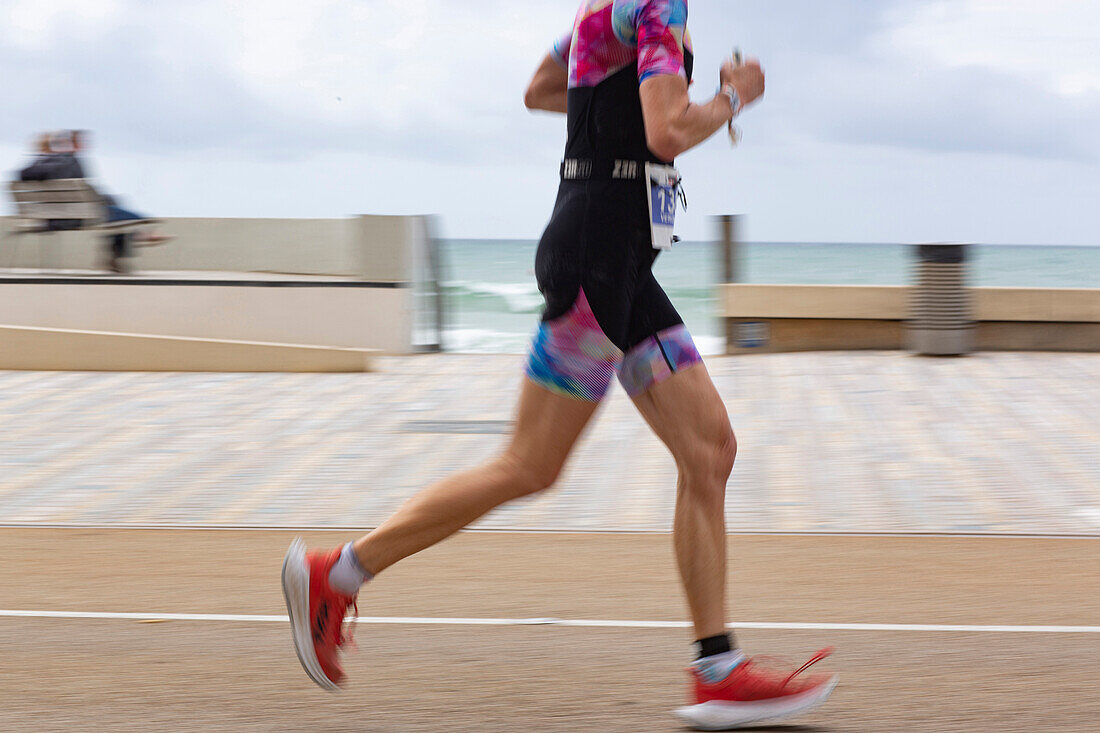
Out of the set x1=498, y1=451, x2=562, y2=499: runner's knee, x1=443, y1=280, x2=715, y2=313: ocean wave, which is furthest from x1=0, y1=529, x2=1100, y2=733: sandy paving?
x1=443, y1=280, x2=715, y2=313: ocean wave

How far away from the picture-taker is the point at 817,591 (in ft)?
16.3

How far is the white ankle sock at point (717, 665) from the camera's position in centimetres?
330

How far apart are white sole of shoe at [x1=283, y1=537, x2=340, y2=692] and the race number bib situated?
1186 millimetres

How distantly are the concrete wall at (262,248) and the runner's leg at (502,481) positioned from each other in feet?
35.8

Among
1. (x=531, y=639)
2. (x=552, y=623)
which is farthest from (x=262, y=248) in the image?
(x=531, y=639)

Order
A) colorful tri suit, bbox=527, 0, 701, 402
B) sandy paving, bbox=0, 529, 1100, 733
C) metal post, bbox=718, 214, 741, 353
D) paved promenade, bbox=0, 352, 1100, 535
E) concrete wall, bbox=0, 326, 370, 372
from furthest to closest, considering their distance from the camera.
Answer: metal post, bbox=718, 214, 741, 353
concrete wall, bbox=0, 326, 370, 372
paved promenade, bbox=0, 352, 1100, 535
sandy paving, bbox=0, 529, 1100, 733
colorful tri suit, bbox=527, 0, 701, 402

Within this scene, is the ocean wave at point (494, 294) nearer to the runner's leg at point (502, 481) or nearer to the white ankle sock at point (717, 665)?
the runner's leg at point (502, 481)

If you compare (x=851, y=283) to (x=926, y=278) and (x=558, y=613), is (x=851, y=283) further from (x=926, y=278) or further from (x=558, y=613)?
(x=558, y=613)

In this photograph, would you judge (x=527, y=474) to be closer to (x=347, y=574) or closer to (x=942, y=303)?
(x=347, y=574)

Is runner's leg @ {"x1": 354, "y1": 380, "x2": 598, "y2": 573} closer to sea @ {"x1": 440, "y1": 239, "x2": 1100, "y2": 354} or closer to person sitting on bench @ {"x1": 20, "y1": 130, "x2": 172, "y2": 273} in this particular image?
sea @ {"x1": 440, "y1": 239, "x2": 1100, "y2": 354}

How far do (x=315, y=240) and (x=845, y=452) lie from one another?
25.3 feet

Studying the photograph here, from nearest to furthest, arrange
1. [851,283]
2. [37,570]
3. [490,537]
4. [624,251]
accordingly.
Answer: [624,251]
[37,570]
[490,537]
[851,283]

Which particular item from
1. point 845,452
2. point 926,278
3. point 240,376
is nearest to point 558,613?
point 845,452

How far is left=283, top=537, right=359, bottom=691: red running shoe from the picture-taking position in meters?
3.37
